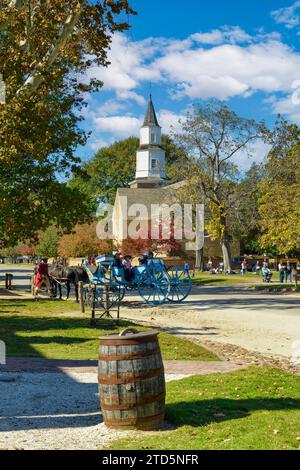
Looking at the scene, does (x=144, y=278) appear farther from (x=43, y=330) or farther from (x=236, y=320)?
(x=43, y=330)

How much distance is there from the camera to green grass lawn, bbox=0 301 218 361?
1216cm

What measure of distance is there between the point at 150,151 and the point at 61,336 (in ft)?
239

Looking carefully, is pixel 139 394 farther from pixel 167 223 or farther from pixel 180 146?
pixel 167 223

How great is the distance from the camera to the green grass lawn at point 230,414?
19.2ft

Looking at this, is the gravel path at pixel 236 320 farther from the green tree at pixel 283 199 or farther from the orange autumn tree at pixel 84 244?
the orange autumn tree at pixel 84 244

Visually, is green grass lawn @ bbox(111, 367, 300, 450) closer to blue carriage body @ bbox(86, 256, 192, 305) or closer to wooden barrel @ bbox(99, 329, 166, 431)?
wooden barrel @ bbox(99, 329, 166, 431)

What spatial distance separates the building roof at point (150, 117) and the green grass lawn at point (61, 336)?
70369 millimetres

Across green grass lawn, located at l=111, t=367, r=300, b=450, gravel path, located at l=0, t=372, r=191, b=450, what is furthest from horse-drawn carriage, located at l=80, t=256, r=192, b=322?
green grass lawn, located at l=111, t=367, r=300, b=450

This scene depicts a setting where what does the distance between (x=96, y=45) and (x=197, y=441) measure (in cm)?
1454

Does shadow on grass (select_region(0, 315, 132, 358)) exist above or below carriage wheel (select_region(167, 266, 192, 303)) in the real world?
below

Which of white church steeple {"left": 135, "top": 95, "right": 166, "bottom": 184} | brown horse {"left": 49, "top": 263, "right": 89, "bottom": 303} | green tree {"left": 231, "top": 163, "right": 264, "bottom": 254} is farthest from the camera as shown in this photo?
white church steeple {"left": 135, "top": 95, "right": 166, "bottom": 184}

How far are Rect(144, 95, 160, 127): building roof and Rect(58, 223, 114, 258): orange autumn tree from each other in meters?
34.4

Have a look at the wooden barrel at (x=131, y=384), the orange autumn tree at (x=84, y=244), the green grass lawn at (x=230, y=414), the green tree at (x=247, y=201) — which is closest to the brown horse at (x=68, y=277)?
the green grass lawn at (x=230, y=414)

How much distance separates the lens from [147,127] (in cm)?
8775
